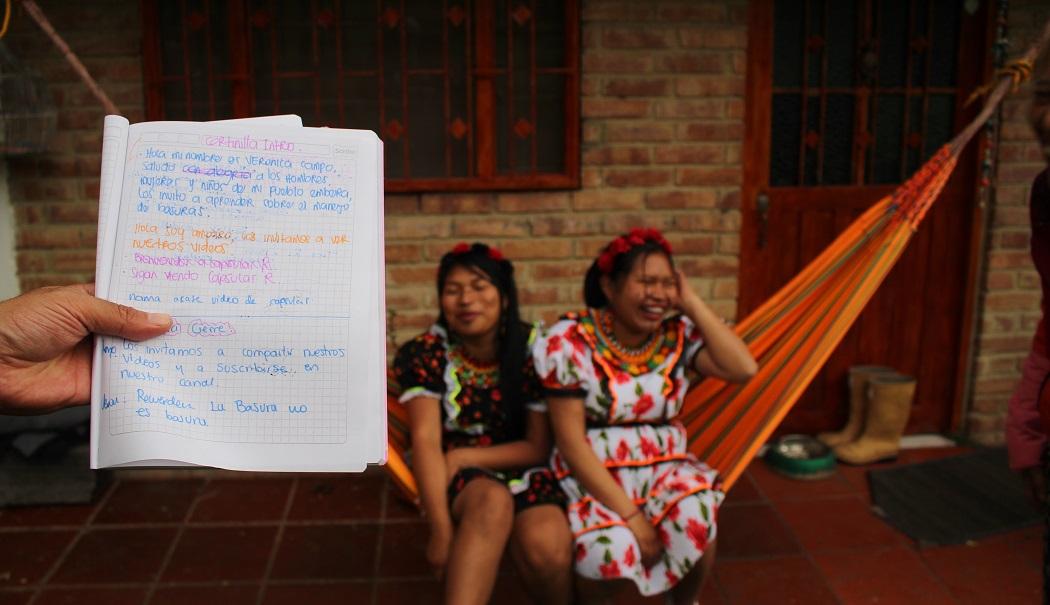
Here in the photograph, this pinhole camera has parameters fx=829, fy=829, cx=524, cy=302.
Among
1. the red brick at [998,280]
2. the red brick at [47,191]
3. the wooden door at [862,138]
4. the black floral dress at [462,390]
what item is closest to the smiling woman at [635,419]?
the black floral dress at [462,390]

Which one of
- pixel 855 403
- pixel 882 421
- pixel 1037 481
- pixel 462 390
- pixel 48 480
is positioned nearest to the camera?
pixel 1037 481

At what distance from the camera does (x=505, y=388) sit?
2330mm

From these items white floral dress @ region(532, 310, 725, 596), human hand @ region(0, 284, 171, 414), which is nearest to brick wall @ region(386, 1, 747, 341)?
white floral dress @ region(532, 310, 725, 596)

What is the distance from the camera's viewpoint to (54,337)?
118 centimetres

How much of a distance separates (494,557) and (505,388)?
0.49m

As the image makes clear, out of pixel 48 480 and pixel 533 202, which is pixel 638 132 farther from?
pixel 48 480

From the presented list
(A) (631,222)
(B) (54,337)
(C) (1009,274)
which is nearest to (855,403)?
(C) (1009,274)

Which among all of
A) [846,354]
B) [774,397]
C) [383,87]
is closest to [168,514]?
[383,87]

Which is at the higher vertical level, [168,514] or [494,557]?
[494,557]

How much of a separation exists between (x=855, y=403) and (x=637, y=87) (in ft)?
5.25

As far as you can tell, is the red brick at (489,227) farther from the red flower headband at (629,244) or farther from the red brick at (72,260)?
the red brick at (72,260)

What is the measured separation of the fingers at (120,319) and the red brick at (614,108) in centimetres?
231

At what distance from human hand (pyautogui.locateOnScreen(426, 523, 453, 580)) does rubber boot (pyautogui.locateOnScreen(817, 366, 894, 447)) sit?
1997mm

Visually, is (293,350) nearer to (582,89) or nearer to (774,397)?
(774,397)
